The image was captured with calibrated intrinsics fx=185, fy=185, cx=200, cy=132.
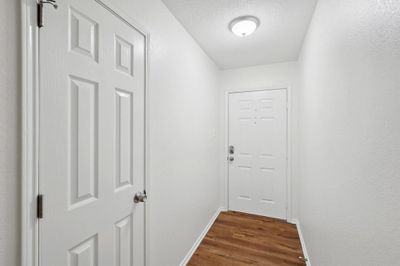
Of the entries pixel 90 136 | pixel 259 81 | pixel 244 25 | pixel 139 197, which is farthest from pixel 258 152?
pixel 90 136

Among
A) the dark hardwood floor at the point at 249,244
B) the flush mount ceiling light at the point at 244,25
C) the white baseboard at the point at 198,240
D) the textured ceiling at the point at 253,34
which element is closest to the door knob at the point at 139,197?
the white baseboard at the point at 198,240

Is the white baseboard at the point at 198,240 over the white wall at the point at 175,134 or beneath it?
beneath

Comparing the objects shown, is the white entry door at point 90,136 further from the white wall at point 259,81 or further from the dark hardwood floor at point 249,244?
the white wall at point 259,81

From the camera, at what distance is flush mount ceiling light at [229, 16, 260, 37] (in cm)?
172

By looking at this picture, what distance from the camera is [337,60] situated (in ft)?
3.44

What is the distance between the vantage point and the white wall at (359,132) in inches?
22.8

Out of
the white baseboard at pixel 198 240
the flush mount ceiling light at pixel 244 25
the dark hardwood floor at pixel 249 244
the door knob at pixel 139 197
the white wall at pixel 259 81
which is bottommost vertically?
the dark hardwood floor at pixel 249 244

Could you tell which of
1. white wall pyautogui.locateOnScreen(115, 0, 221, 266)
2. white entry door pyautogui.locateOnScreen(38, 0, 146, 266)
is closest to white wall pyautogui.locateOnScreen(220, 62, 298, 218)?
white wall pyautogui.locateOnScreen(115, 0, 221, 266)

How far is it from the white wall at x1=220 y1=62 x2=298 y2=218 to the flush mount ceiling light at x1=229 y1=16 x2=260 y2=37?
1131 mm

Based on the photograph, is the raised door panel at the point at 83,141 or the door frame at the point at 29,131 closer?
the door frame at the point at 29,131

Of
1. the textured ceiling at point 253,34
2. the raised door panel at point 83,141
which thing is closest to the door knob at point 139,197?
the raised door panel at point 83,141

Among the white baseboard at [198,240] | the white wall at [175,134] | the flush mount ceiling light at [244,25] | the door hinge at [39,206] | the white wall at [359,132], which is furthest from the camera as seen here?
the white baseboard at [198,240]

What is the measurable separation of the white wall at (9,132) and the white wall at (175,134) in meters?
0.64

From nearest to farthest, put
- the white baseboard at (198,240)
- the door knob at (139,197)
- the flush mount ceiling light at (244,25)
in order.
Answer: the door knob at (139,197) → the flush mount ceiling light at (244,25) → the white baseboard at (198,240)
